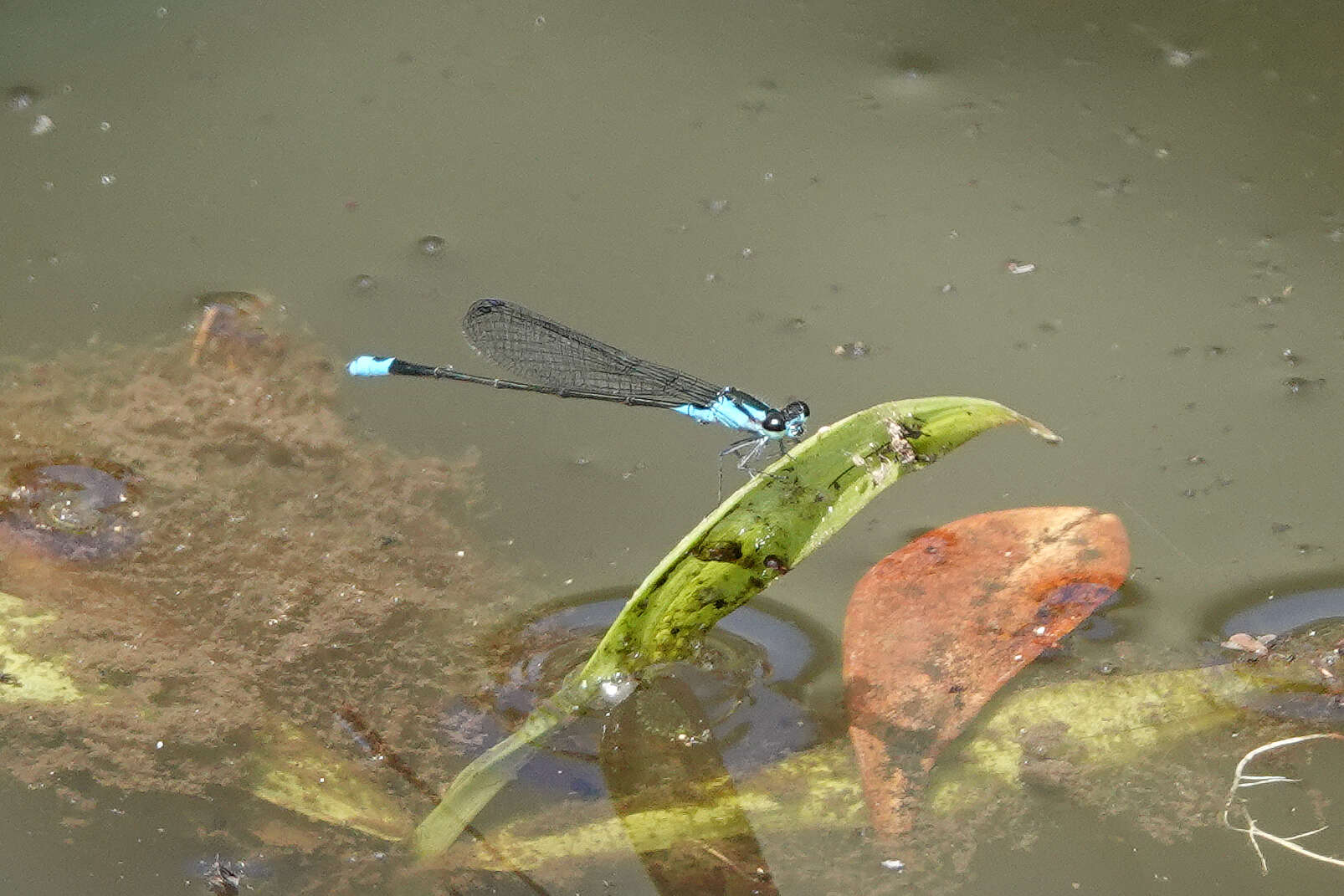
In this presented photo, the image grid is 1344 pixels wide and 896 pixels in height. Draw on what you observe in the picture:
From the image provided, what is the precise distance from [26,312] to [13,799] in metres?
1.66

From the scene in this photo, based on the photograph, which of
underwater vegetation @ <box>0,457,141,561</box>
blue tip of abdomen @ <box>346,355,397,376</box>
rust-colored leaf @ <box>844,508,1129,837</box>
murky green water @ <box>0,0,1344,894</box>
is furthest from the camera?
blue tip of abdomen @ <box>346,355,397,376</box>

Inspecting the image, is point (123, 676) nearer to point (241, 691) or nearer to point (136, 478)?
point (241, 691)

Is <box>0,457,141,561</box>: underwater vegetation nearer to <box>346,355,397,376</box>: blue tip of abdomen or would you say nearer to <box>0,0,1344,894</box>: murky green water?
<box>0,0,1344,894</box>: murky green water

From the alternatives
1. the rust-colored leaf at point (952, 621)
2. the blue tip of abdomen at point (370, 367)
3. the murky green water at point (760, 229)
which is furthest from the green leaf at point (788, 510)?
the blue tip of abdomen at point (370, 367)

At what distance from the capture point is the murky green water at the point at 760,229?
3.40 m

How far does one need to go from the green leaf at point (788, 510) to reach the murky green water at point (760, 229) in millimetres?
666

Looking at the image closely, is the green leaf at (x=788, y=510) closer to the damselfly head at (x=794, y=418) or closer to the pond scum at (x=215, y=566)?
the pond scum at (x=215, y=566)

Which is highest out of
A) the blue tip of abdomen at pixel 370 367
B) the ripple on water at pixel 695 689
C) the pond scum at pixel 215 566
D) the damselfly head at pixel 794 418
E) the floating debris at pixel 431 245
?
the floating debris at pixel 431 245

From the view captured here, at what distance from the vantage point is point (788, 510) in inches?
96.7

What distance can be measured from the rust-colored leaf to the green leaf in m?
0.53

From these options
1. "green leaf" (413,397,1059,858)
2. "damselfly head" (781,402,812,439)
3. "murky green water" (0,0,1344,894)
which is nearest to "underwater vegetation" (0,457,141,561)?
"murky green water" (0,0,1344,894)

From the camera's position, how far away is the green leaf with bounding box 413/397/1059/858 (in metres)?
2.43

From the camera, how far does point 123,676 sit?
2.95m

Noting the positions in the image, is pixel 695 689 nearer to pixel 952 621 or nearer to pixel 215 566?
pixel 952 621
